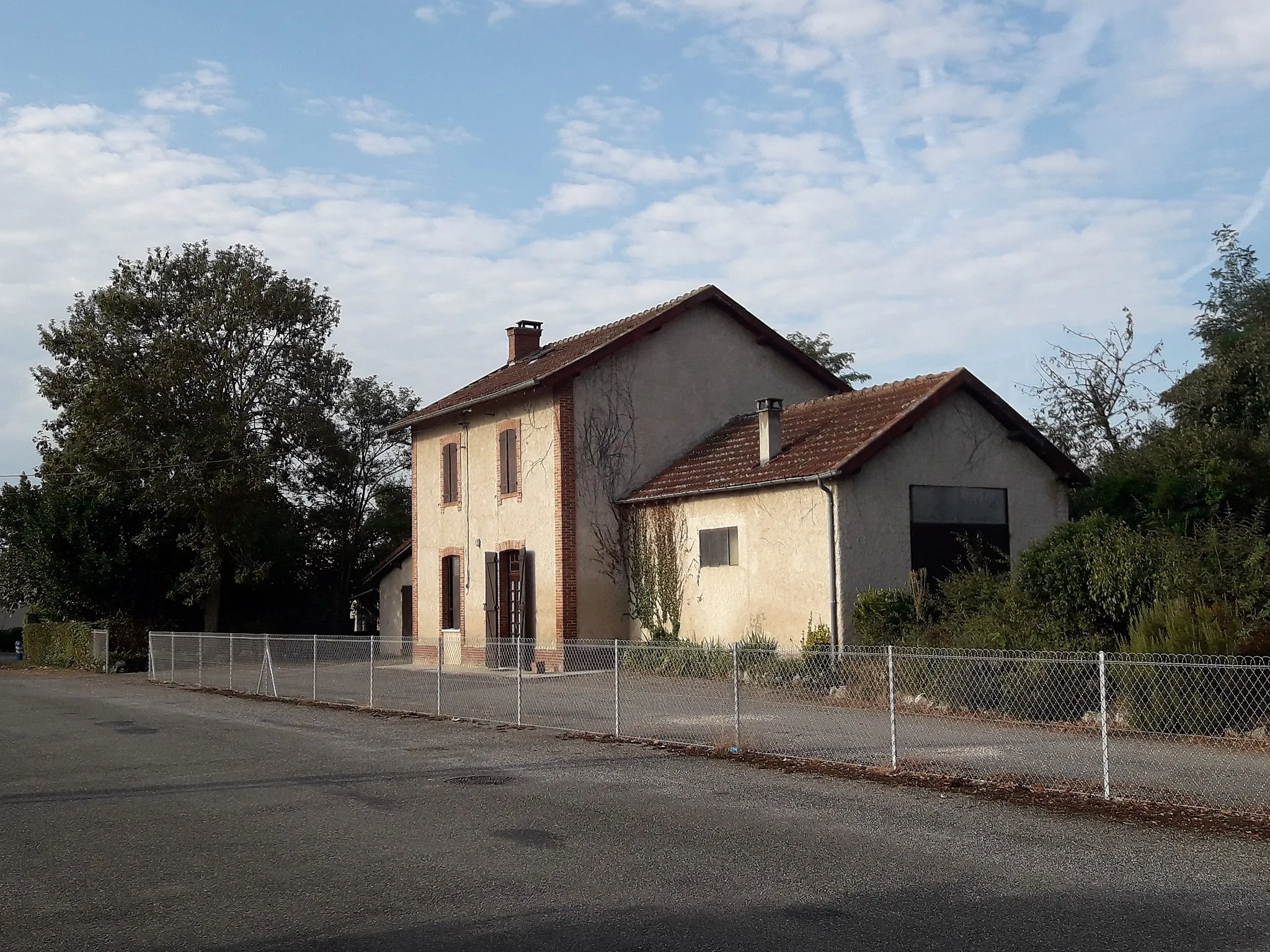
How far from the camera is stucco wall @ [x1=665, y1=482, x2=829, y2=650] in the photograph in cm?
1931

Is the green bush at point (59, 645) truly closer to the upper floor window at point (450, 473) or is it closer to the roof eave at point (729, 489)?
the upper floor window at point (450, 473)

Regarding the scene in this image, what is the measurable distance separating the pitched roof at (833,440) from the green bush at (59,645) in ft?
61.3

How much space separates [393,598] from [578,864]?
28.9 metres

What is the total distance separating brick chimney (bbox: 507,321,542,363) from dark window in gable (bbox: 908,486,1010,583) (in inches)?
534

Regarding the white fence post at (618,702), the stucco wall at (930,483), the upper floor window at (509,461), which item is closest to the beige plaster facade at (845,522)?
the stucco wall at (930,483)

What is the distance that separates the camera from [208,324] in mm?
34219

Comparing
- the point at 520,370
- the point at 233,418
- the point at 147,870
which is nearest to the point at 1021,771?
the point at 147,870

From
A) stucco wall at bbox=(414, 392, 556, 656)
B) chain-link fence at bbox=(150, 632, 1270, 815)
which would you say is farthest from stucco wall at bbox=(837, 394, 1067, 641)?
stucco wall at bbox=(414, 392, 556, 656)

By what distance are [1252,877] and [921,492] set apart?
531 inches

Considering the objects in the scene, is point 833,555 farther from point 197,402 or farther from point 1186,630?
point 197,402

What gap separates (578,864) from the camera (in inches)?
285

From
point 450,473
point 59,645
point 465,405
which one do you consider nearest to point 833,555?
point 465,405

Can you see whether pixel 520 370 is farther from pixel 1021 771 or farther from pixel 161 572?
pixel 1021 771

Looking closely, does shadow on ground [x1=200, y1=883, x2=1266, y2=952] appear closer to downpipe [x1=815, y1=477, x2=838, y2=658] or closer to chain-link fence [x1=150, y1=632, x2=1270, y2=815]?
chain-link fence [x1=150, y1=632, x2=1270, y2=815]
